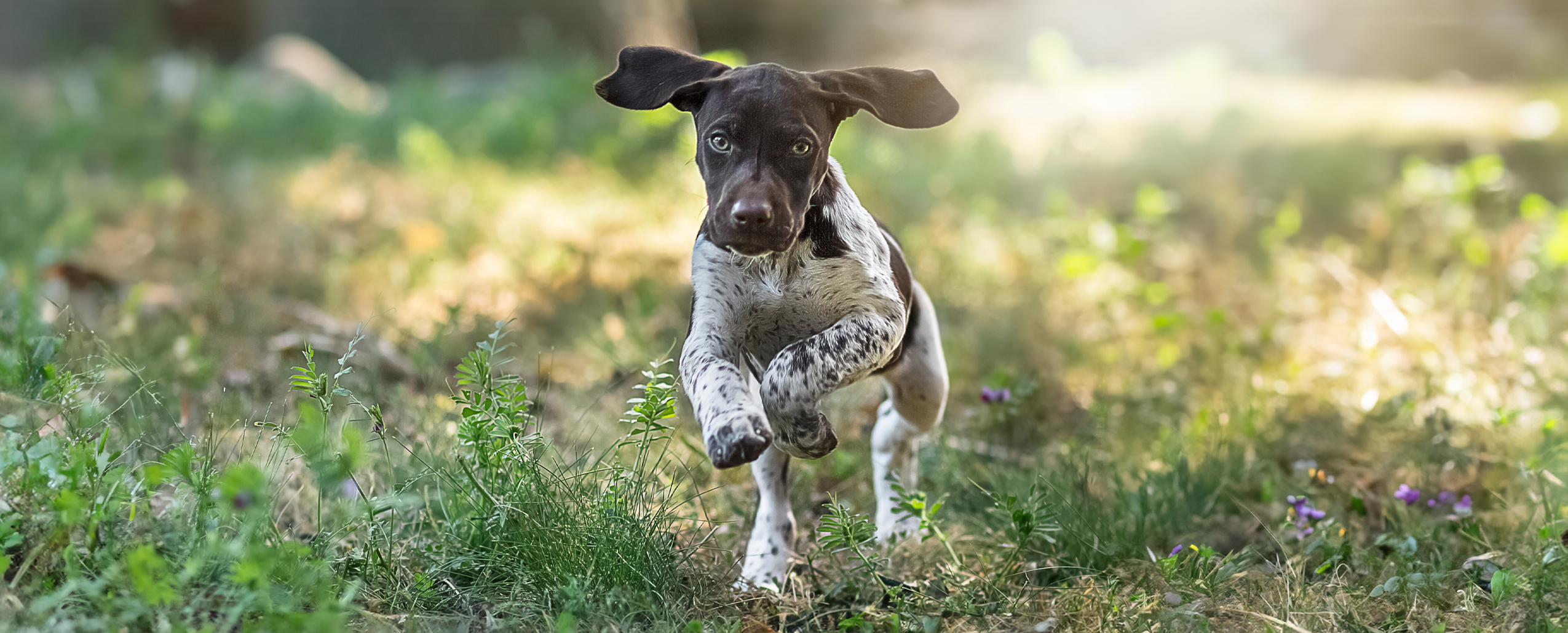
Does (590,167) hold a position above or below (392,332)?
above

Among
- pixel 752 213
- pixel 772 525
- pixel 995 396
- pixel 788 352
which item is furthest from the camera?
pixel 995 396

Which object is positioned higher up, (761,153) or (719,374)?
(761,153)

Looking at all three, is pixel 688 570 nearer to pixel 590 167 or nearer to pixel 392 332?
pixel 392 332

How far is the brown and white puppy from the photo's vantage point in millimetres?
2426

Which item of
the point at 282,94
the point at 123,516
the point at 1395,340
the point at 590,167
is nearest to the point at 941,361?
the point at 123,516

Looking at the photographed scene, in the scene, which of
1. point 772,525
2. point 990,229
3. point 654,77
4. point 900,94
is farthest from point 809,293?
point 990,229

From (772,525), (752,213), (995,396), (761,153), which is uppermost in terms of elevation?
(761,153)

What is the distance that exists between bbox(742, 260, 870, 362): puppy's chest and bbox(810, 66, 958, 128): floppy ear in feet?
1.29

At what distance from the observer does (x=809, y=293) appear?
107 inches

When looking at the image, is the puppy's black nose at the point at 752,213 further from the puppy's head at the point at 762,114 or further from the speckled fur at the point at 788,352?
the speckled fur at the point at 788,352

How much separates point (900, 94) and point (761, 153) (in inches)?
17.2

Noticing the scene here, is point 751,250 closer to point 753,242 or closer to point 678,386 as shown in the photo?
point 753,242

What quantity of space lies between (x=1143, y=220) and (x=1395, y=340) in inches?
62.1

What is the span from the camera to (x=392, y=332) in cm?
518
